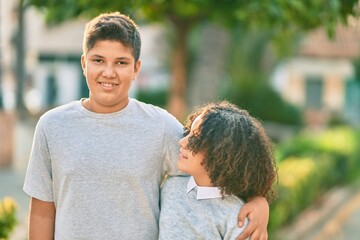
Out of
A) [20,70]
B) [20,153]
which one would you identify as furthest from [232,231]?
[20,70]

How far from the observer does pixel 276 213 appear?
7.73 m

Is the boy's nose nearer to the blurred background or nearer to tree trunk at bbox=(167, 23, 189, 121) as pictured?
the blurred background

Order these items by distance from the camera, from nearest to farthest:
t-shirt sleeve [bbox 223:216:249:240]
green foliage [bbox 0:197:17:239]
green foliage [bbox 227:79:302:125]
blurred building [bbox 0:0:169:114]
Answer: t-shirt sleeve [bbox 223:216:249:240], green foliage [bbox 0:197:17:239], green foliage [bbox 227:79:302:125], blurred building [bbox 0:0:169:114]

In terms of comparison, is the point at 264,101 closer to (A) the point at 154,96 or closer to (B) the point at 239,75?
(B) the point at 239,75

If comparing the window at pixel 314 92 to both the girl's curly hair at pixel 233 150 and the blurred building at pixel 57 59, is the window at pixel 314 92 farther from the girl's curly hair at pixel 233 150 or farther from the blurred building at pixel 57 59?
the girl's curly hair at pixel 233 150

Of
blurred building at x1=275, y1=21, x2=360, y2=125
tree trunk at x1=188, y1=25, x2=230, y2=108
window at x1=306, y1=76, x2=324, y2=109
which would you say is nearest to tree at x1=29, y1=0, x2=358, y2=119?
tree trunk at x1=188, y1=25, x2=230, y2=108

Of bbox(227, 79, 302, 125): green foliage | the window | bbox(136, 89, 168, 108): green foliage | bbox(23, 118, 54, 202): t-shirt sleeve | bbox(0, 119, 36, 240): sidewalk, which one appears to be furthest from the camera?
the window

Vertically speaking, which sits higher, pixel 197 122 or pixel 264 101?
pixel 197 122

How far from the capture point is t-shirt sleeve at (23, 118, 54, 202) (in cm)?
331

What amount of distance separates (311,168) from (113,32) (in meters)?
8.12

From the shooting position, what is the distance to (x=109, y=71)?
3.24 meters

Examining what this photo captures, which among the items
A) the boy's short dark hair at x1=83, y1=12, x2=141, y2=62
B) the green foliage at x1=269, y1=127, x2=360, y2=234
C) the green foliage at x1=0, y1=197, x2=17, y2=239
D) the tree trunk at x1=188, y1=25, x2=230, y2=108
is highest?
the boy's short dark hair at x1=83, y1=12, x2=141, y2=62

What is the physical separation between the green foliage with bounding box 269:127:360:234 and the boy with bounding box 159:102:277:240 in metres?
4.22

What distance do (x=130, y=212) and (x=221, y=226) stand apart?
0.35 metres
